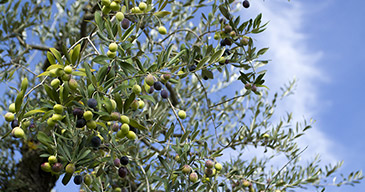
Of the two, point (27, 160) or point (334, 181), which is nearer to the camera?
point (334, 181)

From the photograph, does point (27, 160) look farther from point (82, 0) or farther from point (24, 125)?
point (24, 125)

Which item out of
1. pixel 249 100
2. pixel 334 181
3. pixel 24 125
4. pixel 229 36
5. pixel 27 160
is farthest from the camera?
pixel 27 160

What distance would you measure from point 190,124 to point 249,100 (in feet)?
4.33

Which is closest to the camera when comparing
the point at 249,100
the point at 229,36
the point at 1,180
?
the point at 229,36

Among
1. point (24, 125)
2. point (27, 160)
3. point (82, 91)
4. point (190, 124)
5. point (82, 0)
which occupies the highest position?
point (82, 0)

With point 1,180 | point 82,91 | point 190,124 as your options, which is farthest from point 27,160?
point 82,91

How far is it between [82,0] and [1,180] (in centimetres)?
300

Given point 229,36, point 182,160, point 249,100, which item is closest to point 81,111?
point 182,160

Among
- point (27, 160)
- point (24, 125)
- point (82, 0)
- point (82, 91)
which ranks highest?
point (82, 0)

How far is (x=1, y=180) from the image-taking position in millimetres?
5559

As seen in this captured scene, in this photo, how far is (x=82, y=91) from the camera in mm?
1607

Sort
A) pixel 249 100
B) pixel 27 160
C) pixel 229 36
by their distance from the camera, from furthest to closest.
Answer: pixel 27 160 < pixel 249 100 < pixel 229 36

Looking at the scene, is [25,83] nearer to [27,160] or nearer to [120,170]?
[120,170]

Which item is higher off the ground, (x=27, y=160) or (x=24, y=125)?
(x=27, y=160)
